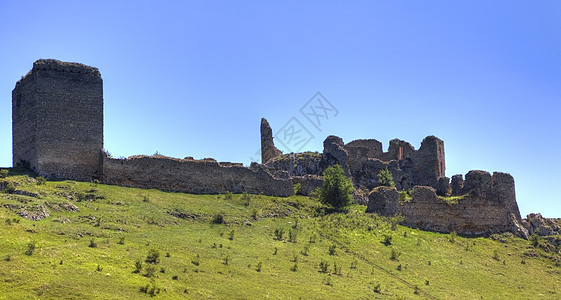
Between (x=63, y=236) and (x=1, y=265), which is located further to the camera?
(x=63, y=236)

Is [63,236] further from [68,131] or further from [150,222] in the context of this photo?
[68,131]

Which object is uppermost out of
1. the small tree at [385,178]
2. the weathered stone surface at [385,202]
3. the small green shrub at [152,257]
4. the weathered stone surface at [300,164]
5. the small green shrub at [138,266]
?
the weathered stone surface at [300,164]

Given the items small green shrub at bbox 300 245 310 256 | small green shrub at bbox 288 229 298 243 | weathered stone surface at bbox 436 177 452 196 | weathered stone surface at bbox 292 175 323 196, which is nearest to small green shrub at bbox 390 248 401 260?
small green shrub at bbox 300 245 310 256

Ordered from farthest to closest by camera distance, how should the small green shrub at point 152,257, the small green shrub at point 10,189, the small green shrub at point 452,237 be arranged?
the small green shrub at point 452,237 → the small green shrub at point 10,189 → the small green shrub at point 152,257

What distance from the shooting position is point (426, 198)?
58688mm

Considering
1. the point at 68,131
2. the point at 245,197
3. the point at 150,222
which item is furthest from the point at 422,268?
the point at 68,131

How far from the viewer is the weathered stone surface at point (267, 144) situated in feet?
243

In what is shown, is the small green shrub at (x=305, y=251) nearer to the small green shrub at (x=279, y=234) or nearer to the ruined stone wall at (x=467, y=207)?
the small green shrub at (x=279, y=234)

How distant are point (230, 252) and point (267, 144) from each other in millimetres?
34017

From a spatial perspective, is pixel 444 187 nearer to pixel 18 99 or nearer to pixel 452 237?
pixel 452 237

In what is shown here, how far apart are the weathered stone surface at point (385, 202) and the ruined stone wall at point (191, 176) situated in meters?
7.09

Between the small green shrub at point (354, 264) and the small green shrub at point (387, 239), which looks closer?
the small green shrub at point (354, 264)

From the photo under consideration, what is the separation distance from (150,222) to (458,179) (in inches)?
1251

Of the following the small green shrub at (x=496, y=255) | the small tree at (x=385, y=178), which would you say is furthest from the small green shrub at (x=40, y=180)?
the small tree at (x=385, y=178)
